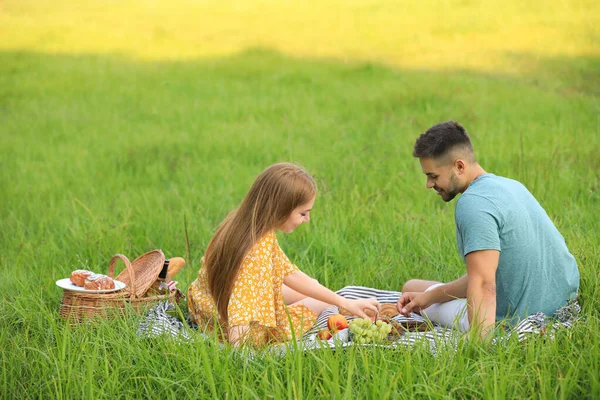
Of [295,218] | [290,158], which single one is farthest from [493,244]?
[290,158]

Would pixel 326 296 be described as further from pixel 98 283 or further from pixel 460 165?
pixel 98 283

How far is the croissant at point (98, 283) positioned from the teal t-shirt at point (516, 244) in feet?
6.92

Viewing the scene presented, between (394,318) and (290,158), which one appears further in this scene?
(290,158)

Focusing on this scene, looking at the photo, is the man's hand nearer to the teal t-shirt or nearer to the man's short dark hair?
the teal t-shirt

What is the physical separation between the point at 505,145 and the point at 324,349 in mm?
5004

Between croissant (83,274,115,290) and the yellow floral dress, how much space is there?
0.50 metres

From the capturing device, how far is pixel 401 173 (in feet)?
21.8

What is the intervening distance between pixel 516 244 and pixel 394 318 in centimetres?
101

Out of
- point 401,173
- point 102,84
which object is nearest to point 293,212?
point 401,173

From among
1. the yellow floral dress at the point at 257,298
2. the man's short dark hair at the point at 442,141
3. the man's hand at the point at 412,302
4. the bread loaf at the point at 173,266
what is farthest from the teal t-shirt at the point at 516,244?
the bread loaf at the point at 173,266

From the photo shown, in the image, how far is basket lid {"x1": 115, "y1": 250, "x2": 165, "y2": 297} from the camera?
441 centimetres

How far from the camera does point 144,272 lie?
185 inches

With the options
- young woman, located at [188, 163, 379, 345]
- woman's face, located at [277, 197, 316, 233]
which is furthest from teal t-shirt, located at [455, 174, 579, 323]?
woman's face, located at [277, 197, 316, 233]

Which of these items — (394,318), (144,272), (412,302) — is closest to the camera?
(412,302)
